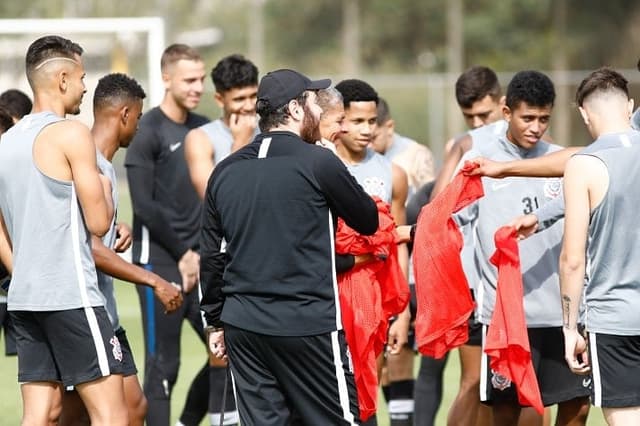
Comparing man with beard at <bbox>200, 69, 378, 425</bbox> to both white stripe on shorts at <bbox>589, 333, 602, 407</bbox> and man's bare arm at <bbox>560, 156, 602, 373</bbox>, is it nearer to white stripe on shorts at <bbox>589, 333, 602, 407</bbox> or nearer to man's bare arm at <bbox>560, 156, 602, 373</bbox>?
man's bare arm at <bbox>560, 156, 602, 373</bbox>

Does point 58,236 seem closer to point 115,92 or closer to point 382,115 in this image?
point 115,92

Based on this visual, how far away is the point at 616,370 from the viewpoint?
19.0 feet

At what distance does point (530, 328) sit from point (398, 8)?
42.6 metres

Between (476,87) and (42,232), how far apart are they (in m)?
3.65

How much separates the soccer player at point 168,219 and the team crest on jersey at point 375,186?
5.39 ft

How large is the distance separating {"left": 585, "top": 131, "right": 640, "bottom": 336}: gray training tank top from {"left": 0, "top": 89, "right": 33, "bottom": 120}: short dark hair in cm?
436

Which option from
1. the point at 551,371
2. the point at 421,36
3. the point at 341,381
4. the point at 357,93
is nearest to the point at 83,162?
the point at 341,381

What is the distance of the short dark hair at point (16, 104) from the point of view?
8550 millimetres

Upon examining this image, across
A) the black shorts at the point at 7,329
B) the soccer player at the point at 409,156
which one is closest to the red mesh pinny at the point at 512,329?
the soccer player at the point at 409,156

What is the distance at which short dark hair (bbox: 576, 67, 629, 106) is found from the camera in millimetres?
5848

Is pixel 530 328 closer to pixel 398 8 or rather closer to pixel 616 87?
pixel 616 87

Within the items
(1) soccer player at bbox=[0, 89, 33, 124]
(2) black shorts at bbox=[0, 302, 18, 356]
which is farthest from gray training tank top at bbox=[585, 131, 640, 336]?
(1) soccer player at bbox=[0, 89, 33, 124]

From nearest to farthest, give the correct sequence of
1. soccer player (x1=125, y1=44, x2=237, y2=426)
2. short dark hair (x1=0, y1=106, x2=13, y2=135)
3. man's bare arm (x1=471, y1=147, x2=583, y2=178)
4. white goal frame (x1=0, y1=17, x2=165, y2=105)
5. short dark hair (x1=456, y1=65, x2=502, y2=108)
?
man's bare arm (x1=471, y1=147, x2=583, y2=178)
short dark hair (x1=0, y1=106, x2=13, y2=135)
soccer player (x1=125, y1=44, x2=237, y2=426)
short dark hair (x1=456, y1=65, x2=502, y2=108)
white goal frame (x1=0, y1=17, x2=165, y2=105)

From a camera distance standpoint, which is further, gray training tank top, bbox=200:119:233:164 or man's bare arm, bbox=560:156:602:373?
gray training tank top, bbox=200:119:233:164
